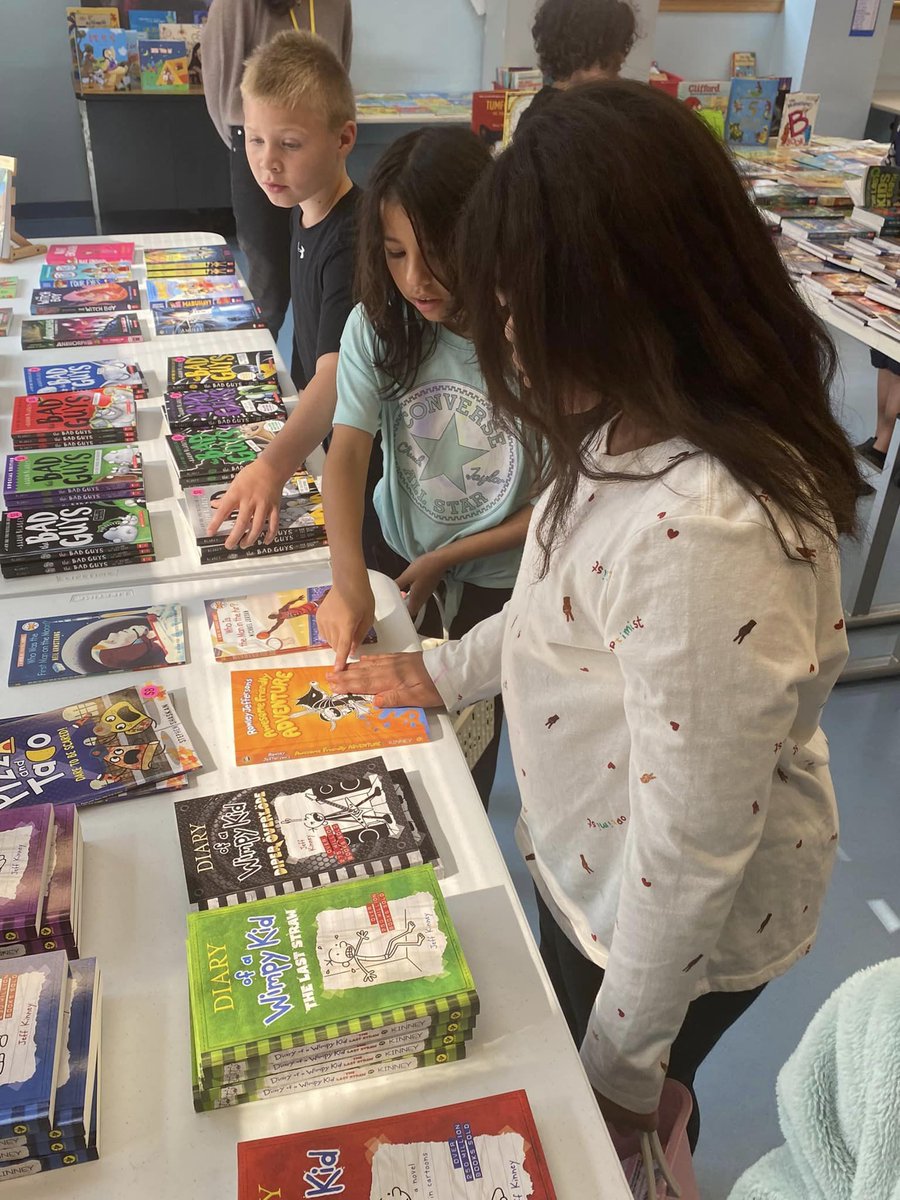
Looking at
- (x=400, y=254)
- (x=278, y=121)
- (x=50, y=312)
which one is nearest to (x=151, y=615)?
(x=400, y=254)

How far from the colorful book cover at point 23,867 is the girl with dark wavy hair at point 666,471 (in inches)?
20.4

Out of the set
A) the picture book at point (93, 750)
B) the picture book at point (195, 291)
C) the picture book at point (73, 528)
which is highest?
the picture book at point (195, 291)

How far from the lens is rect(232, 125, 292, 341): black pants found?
342 centimetres

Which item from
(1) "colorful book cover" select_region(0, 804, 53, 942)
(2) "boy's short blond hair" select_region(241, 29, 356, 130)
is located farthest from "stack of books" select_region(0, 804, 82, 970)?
(2) "boy's short blond hair" select_region(241, 29, 356, 130)

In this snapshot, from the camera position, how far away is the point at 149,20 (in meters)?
5.06

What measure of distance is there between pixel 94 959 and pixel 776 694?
2.01ft

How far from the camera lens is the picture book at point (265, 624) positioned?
134 cm

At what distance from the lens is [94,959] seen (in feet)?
2.87

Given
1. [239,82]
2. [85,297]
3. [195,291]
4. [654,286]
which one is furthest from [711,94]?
[654,286]

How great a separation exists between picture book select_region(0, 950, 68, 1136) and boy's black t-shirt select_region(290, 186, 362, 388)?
3.89 feet

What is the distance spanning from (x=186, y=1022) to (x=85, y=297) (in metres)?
2.04

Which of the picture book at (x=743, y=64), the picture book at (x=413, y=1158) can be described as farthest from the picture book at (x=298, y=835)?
the picture book at (x=743, y=64)

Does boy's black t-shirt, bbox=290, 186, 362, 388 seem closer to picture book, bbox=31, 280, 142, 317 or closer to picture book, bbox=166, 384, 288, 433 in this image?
picture book, bbox=166, 384, 288, 433

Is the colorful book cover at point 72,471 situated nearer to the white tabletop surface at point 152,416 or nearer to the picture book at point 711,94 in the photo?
the white tabletop surface at point 152,416
